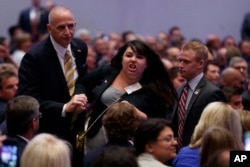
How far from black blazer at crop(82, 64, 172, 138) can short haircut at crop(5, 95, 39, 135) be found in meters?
0.96

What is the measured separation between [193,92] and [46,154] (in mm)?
2287

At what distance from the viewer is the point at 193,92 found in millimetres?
6324

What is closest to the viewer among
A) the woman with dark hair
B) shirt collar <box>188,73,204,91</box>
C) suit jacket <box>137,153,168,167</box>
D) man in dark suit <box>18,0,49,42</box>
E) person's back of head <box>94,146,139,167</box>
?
person's back of head <box>94,146,139,167</box>

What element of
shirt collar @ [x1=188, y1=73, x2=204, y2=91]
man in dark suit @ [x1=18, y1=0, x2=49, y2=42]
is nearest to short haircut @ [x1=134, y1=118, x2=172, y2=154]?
shirt collar @ [x1=188, y1=73, x2=204, y2=91]

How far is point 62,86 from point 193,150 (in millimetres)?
1515

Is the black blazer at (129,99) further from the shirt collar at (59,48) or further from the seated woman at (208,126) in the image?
the seated woman at (208,126)

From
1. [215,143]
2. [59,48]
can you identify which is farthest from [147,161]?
[59,48]

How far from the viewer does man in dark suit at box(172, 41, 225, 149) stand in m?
6.19

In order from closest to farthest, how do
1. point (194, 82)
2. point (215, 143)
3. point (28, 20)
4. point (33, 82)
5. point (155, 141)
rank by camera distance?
point (215, 143) → point (155, 141) → point (33, 82) → point (194, 82) → point (28, 20)

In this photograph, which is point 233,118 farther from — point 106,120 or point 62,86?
point 62,86

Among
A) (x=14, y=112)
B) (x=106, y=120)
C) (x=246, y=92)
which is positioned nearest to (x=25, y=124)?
(x=14, y=112)

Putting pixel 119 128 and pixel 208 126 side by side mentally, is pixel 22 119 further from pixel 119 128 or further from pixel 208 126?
pixel 208 126

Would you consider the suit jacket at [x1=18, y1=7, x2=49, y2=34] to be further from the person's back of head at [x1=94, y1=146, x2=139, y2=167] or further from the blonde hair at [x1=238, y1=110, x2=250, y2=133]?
the person's back of head at [x1=94, y1=146, x2=139, y2=167]

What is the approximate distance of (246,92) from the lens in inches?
293
